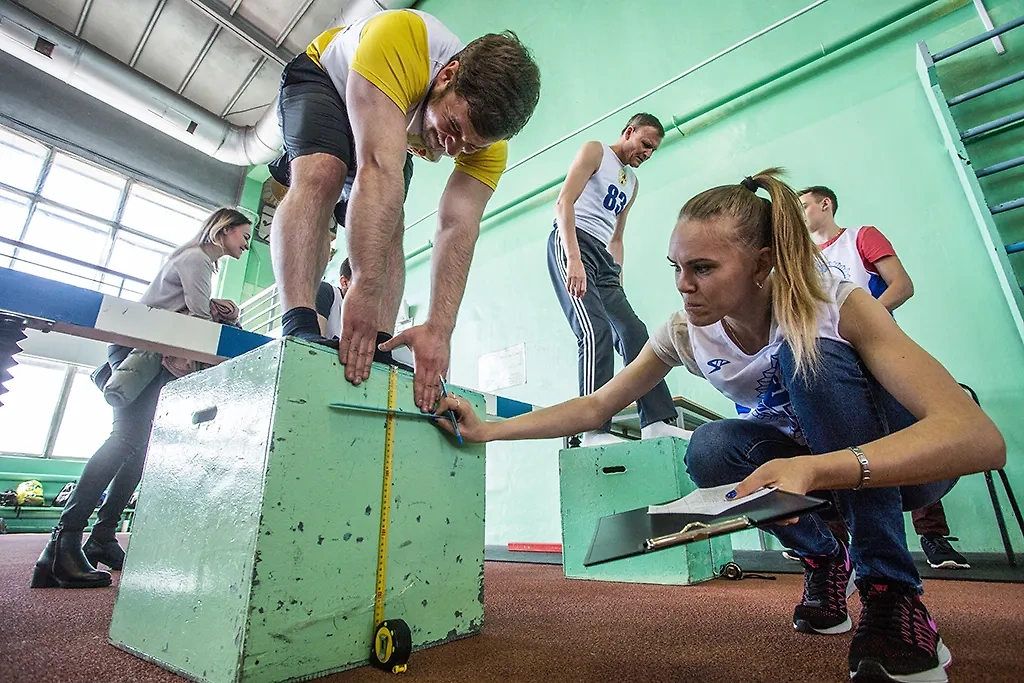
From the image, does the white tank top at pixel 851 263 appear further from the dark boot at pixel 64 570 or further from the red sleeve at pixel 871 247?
the dark boot at pixel 64 570

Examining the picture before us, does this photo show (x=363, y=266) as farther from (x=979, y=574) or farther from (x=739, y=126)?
(x=739, y=126)

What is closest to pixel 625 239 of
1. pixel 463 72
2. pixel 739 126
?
pixel 739 126

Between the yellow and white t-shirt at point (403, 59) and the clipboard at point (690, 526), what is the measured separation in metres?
0.92

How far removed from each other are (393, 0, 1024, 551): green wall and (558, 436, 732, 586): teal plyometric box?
2.15ft

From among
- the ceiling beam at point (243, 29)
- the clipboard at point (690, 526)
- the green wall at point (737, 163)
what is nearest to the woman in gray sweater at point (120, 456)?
the clipboard at point (690, 526)

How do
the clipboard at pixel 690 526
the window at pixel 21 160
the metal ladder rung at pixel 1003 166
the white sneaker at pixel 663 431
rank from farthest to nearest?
the window at pixel 21 160, the metal ladder rung at pixel 1003 166, the white sneaker at pixel 663 431, the clipboard at pixel 690 526

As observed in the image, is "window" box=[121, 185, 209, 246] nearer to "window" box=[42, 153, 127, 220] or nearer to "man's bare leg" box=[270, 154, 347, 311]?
"window" box=[42, 153, 127, 220]

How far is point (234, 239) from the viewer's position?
1.99 m

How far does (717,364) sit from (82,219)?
7.80 metres

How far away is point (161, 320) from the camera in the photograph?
3.61 ft

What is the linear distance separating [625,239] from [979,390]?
1590 millimetres

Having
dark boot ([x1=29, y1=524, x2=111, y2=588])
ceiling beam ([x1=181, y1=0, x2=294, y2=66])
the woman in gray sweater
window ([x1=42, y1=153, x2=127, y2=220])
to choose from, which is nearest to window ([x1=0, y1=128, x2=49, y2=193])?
window ([x1=42, y1=153, x2=127, y2=220])

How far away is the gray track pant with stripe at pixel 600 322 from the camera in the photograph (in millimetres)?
1758

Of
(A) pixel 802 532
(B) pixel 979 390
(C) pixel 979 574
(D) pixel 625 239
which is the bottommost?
(C) pixel 979 574
